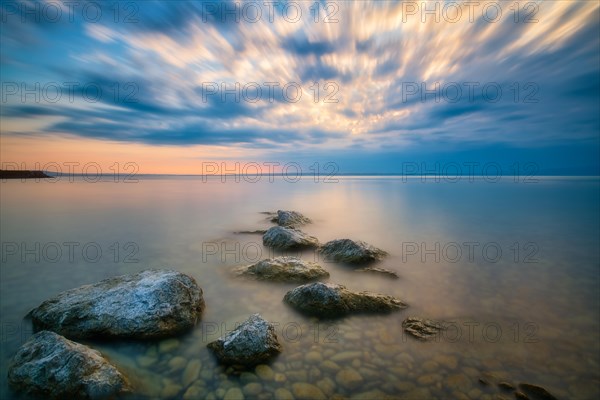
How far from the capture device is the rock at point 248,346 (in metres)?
4.85

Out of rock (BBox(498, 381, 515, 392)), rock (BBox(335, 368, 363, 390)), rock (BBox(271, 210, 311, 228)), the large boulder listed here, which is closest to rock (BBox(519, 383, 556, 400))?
rock (BBox(498, 381, 515, 392))

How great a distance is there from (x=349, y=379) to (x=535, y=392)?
2.78m

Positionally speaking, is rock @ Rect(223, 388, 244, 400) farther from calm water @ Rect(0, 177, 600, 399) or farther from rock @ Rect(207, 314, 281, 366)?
rock @ Rect(207, 314, 281, 366)

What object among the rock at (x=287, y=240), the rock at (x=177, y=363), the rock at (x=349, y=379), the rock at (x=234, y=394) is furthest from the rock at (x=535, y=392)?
the rock at (x=287, y=240)

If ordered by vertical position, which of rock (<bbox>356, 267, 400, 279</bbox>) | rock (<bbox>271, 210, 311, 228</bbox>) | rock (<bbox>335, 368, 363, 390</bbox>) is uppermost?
rock (<bbox>271, 210, 311, 228</bbox>)

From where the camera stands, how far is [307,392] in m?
4.35

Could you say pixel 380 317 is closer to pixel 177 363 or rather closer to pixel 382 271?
pixel 382 271

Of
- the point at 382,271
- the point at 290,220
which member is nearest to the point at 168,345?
the point at 382,271

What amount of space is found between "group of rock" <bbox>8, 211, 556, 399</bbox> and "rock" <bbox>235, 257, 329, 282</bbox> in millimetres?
86

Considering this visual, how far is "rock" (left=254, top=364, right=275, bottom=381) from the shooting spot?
4.61 metres

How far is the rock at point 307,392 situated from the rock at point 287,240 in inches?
299

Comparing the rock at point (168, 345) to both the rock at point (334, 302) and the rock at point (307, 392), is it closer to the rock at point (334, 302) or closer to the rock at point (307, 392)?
the rock at point (307, 392)

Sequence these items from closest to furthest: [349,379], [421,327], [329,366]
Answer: [349,379], [329,366], [421,327]

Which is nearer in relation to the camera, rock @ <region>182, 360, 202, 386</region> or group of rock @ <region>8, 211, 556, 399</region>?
group of rock @ <region>8, 211, 556, 399</region>
